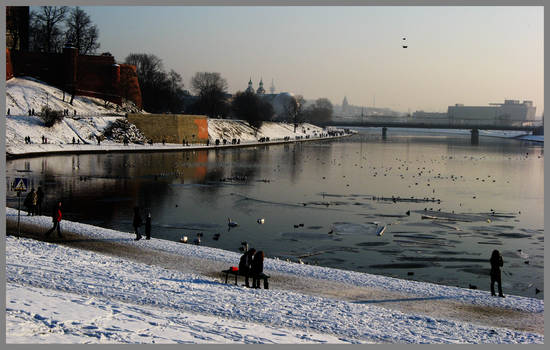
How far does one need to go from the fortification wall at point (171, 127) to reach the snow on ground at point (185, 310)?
2587 inches

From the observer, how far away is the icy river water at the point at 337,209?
2147cm

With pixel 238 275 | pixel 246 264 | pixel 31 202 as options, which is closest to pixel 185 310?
pixel 246 264

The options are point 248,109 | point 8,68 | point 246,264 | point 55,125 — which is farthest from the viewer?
point 248,109

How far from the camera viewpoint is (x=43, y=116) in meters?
68.9

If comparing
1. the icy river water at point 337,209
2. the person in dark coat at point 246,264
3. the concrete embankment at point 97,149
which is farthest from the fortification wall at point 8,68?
the person in dark coat at point 246,264

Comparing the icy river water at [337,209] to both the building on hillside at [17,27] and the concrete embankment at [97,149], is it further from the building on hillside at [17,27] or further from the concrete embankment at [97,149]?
the building on hillside at [17,27]

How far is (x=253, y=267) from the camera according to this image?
15531 millimetres

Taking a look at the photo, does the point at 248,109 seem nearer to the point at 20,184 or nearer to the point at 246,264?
the point at 20,184

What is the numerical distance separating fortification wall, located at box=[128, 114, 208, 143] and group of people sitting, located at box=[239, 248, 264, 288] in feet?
223

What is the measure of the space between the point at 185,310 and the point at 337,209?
20.2 m

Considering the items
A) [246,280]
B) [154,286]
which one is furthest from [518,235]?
[154,286]

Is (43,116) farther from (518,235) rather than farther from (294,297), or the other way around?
(294,297)

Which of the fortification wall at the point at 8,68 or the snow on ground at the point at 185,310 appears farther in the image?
the fortification wall at the point at 8,68

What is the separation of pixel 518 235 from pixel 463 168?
1453 inches
